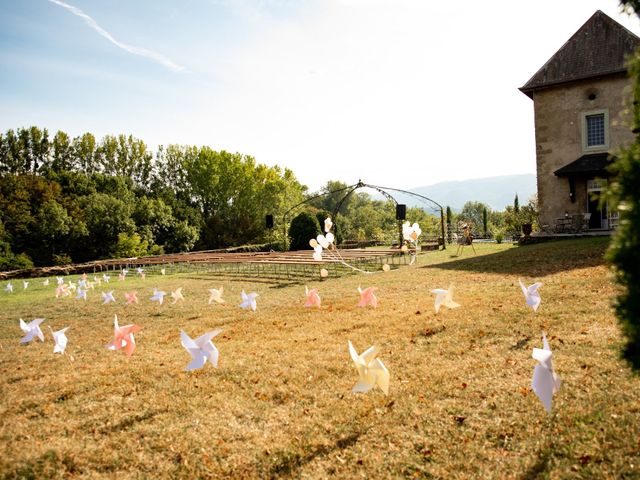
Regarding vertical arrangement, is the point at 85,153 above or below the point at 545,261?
above

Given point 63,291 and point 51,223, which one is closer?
point 63,291

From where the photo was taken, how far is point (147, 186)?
144 ft

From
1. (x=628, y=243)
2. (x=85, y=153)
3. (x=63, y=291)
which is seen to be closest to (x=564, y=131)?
(x=628, y=243)

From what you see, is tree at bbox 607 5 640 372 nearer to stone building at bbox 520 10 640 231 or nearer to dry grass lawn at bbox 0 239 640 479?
dry grass lawn at bbox 0 239 640 479

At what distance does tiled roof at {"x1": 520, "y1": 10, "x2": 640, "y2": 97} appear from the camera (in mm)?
18859

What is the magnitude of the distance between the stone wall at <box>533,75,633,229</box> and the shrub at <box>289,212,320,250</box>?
15451 mm

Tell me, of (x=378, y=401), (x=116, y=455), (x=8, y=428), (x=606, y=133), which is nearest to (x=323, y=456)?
(x=378, y=401)

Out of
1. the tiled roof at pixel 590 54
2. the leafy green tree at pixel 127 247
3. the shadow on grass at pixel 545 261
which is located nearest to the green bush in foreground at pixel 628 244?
the shadow on grass at pixel 545 261

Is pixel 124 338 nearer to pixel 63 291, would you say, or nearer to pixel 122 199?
pixel 63 291

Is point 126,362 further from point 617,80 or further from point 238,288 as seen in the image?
point 617,80

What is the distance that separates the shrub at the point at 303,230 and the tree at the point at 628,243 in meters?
28.4

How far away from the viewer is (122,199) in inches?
1447

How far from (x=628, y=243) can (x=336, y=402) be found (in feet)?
9.88

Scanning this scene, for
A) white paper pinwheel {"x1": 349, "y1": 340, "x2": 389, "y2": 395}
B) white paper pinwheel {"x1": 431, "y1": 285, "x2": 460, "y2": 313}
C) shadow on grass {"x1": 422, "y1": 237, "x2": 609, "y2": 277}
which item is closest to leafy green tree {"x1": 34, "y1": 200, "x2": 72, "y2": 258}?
shadow on grass {"x1": 422, "y1": 237, "x2": 609, "y2": 277}
